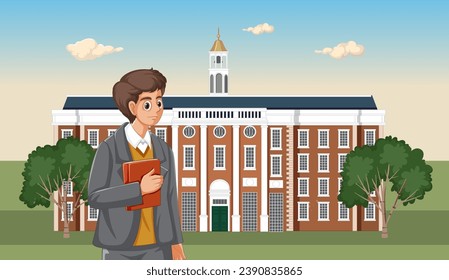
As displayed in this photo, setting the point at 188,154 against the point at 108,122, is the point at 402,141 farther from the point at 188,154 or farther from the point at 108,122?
the point at 108,122

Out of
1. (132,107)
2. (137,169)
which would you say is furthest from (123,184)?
(132,107)

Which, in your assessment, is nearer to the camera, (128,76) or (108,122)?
(128,76)

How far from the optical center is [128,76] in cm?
1647

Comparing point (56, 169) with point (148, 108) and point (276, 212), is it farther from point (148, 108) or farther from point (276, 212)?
point (148, 108)

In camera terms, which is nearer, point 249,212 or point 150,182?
point 150,182

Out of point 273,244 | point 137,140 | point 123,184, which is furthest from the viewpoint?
point 273,244

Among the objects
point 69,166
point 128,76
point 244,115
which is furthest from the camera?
point 244,115

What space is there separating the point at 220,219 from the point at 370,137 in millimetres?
13176

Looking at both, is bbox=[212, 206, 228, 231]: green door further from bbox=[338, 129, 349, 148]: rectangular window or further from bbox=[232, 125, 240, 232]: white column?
bbox=[338, 129, 349, 148]: rectangular window

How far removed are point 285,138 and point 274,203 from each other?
507 centimetres

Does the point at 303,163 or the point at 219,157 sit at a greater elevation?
the point at 219,157

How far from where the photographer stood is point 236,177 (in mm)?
71688

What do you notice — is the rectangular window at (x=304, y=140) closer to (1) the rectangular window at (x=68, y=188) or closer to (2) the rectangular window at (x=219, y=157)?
(2) the rectangular window at (x=219, y=157)
